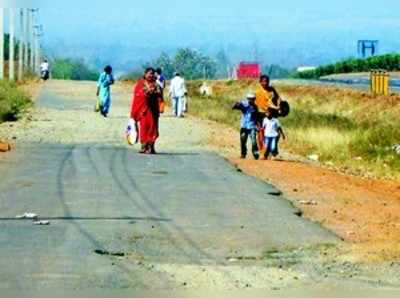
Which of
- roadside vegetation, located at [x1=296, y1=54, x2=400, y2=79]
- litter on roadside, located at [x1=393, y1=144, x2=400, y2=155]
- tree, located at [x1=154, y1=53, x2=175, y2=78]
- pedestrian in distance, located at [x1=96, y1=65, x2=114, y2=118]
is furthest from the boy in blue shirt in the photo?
tree, located at [x1=154, y1=53, x2=175, y2=78]

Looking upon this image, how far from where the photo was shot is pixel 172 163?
24.8 meters

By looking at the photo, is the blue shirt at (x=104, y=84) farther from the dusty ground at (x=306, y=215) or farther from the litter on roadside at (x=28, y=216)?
the litter on roadside at (x=28, y=216)

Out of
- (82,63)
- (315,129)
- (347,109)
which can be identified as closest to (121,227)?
(315,129)

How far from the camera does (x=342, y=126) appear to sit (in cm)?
4097

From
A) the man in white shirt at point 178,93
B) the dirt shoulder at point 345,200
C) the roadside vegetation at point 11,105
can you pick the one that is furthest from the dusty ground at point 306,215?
the man in white shirt at point 178,93

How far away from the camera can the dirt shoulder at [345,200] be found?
47.2 ft

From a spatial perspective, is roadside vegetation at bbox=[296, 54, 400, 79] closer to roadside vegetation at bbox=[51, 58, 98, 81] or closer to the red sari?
roadside vegetation at bbox=[51, 58, 98, 81]

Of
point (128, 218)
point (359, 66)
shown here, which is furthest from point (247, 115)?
point (359, 66)

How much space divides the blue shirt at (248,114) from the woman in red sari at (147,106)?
2.11 metres

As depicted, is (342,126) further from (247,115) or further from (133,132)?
(247,115)

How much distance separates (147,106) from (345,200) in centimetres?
833

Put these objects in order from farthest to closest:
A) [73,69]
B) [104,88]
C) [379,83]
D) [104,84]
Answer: [73,69] < [379,83] < [104,88] < [104,84]

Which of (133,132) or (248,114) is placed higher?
(248,114)

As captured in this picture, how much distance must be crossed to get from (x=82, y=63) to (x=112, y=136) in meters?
158
